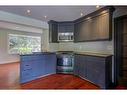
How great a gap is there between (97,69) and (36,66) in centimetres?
208

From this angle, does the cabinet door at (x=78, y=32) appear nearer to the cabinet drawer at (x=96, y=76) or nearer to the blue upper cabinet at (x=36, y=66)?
the blue upper cabinet at (x=36, y=66)

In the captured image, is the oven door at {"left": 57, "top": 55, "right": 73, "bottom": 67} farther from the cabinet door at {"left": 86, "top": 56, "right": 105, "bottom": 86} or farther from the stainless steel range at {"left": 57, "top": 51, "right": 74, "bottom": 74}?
the cabinet door at {"left": 86, "top": 56, "right": 105, "bottom": 86}

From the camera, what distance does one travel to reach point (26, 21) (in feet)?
17.3

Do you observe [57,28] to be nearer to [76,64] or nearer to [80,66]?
[76,64]

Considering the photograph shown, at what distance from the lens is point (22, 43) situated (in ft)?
30.6

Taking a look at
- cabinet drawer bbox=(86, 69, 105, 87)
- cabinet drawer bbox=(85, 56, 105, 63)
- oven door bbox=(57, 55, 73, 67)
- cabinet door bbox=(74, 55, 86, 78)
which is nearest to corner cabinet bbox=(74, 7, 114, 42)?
cabinet drawer bbox=(85, 56, 105, 63)

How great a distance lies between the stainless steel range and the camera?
5.39m

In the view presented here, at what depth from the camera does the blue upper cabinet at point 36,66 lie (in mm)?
4191

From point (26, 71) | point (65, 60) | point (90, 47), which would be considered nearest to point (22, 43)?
point (65, 60)

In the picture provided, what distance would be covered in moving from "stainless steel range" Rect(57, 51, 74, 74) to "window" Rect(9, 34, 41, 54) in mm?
3321

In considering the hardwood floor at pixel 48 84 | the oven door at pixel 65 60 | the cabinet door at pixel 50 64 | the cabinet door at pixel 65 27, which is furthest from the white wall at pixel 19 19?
the hardwood floor at pixel 48 84

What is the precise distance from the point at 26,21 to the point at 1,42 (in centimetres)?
363
